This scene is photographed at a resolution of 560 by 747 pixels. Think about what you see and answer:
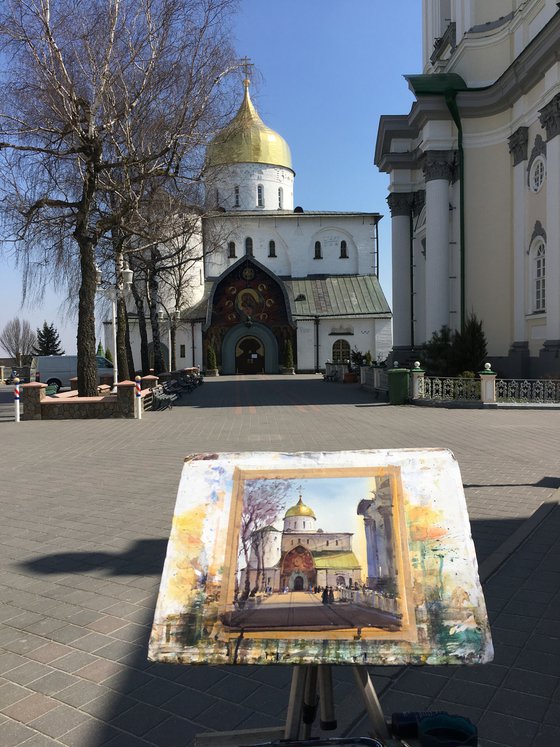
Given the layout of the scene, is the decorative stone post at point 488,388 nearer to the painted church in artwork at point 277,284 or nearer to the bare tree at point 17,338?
the painted church in artwork at point 277,284

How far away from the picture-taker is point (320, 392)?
95.9 ft

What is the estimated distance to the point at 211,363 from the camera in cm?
5122

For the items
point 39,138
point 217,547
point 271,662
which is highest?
point 39,138

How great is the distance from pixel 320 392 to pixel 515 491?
20.5 meters

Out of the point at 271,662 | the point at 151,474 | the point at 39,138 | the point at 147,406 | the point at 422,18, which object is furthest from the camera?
the point at 422,18

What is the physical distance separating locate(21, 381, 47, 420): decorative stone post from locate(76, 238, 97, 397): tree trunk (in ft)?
5.83

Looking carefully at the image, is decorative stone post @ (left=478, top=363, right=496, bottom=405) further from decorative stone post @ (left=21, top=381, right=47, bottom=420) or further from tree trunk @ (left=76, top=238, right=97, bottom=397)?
decorative stone post @ (left=21, top=381, right=47, bottom=420)

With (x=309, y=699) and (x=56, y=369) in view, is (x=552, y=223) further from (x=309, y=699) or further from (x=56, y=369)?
(x=56, y=369)

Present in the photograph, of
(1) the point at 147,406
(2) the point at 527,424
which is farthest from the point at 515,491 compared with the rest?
(1) the point at 147,406

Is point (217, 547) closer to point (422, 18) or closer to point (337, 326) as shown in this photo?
point (422, 18)

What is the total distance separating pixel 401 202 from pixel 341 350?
20798 mm

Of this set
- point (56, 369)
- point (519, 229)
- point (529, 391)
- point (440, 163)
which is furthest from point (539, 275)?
point (56, 369)

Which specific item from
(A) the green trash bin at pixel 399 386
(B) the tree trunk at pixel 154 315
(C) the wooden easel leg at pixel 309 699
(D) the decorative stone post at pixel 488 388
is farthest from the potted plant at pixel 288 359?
(C) the wooden easel leg at pixel 309 699

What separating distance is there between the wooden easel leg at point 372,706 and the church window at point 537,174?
77.7 ft
